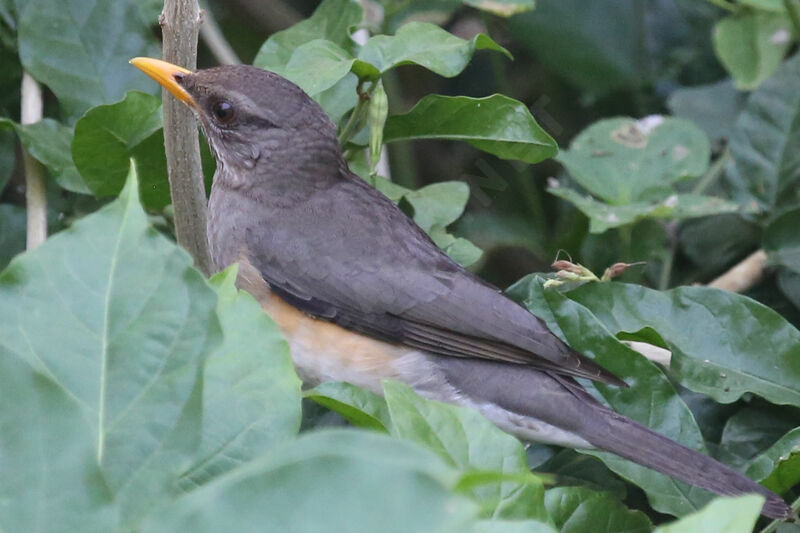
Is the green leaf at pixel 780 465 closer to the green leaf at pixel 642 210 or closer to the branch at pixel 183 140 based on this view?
the green leaf at pixel 642 210

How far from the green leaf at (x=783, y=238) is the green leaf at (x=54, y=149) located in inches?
101

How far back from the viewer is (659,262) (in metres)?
4.52

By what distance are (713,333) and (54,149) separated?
7.44 ft

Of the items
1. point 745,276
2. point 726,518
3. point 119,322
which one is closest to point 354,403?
point 119,322

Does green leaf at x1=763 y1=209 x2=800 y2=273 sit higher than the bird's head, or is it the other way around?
the bird's head

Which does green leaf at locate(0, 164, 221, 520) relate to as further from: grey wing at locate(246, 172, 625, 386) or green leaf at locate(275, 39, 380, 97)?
grey wing at locate(246, 172, 625, 386)

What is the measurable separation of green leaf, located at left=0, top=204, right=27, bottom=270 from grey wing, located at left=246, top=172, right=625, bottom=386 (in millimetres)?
848

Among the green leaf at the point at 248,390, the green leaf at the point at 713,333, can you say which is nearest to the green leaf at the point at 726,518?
the green leaf at the point at 248,390

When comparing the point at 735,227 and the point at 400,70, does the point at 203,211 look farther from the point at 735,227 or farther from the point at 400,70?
the point at 400,70

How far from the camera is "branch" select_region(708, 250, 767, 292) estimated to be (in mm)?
4109

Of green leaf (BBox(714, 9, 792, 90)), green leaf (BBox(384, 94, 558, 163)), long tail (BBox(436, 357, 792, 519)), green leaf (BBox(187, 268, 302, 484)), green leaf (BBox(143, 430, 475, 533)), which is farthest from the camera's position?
→ green leaf (BBox(714, 9, 792, 90))

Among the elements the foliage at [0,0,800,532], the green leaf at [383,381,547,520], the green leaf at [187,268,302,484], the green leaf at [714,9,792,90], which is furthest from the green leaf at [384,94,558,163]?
the green leaf at [714,9,792,90]

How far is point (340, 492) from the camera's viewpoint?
1.27 m

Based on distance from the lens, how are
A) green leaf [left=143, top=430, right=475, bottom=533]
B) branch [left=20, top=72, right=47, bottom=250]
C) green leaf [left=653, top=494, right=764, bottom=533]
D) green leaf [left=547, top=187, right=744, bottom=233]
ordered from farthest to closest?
green leaf [left=547, top=187, right=744, bottom=233] → branch [left=20, top=72, right=47, bottom=250] → green leaf [left=653, top=494, right=764, bottom=533] → green leaf [left=143, top=430, right=475, bottom=533]
